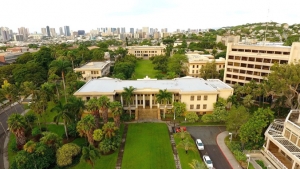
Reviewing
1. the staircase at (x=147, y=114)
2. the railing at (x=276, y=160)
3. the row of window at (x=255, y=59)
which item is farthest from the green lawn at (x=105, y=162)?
the row of window at (x=255, y=59)

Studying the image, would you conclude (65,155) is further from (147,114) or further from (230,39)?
(230,39)

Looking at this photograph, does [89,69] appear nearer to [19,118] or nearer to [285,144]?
[19,118]

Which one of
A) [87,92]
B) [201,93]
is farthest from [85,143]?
[201,93]

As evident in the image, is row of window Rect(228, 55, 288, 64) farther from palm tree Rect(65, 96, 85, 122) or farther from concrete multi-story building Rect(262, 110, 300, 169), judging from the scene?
palm tree Rect(65, 96, 85, 122)

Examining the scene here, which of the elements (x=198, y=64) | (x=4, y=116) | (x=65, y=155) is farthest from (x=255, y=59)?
(x=4, y=116)

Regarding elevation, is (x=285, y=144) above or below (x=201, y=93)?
below

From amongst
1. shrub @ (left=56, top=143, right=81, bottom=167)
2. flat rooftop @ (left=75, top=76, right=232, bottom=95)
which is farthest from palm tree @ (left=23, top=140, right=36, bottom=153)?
flat rooftop @ (left=75, top=76, right=232, bottom=95)

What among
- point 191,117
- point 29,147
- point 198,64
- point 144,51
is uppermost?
point 144,51
